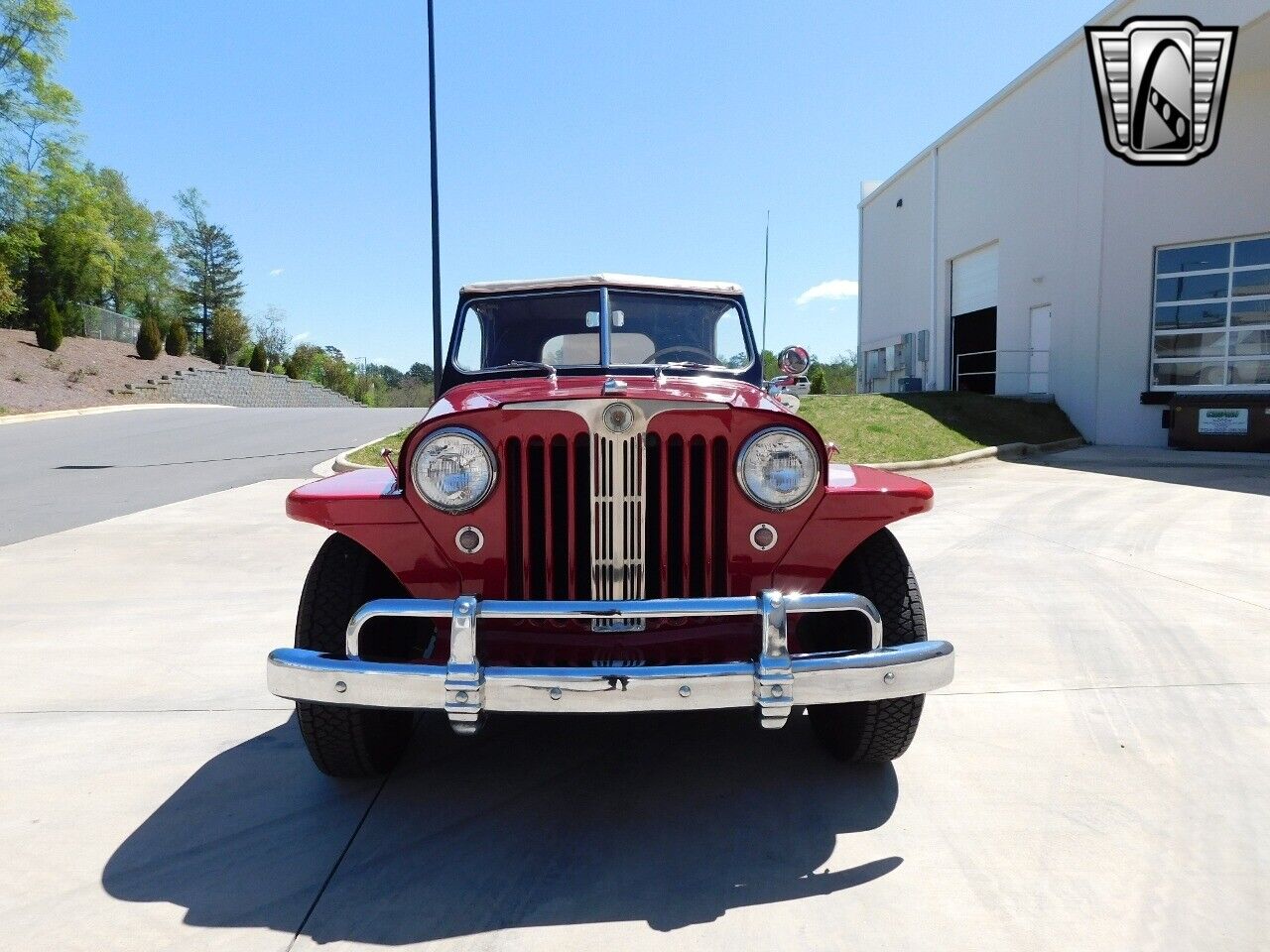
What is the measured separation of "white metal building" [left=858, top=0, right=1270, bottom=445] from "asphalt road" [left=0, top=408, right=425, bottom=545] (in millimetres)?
13397

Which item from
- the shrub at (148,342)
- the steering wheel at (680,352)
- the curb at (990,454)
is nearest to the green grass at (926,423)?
the curb at (990,454)

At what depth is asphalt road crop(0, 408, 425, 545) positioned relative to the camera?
8.44m

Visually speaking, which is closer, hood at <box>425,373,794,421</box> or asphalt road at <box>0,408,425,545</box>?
hood at <box>425,373,794,421</box>

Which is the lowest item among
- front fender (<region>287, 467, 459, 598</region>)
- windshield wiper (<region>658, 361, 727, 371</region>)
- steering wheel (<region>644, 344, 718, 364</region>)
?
front fender (<region>287, 467, 459, 598</region>)

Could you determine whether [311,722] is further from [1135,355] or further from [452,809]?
[1135,355]

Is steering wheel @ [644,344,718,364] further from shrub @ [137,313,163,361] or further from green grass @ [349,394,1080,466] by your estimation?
shrub @ [137,313,163,361]

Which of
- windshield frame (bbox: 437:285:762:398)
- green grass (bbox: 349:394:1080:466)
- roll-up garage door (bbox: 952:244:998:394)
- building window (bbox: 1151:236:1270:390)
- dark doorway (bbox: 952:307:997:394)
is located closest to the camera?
windshield frame (bbox: 437:285:762:398)

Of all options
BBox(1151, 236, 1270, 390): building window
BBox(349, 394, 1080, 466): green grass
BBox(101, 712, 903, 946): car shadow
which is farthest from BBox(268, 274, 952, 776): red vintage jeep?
BBox(1151, 236, 1270, 390): building window

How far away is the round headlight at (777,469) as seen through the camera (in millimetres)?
2406

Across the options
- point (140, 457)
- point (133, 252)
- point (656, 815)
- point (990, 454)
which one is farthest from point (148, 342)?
point (656, 815)

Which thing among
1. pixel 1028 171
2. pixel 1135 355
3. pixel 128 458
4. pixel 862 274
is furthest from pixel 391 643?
pixel 862 274

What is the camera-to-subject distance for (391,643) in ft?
8.66

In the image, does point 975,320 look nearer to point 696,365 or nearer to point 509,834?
point 696,365

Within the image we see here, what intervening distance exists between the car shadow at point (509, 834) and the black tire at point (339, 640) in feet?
0.44
